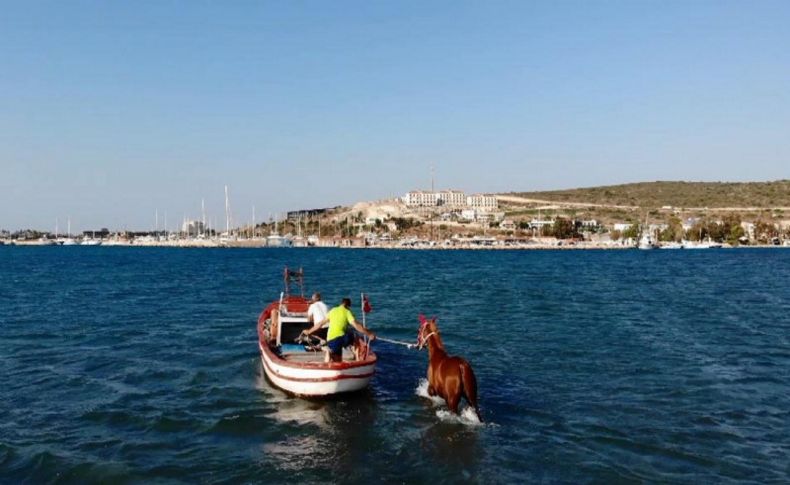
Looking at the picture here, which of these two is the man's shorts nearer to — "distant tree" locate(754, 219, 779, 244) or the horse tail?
the horse tail

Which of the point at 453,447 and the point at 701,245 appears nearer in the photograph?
the point at 453,447

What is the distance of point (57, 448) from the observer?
1384 centimetres

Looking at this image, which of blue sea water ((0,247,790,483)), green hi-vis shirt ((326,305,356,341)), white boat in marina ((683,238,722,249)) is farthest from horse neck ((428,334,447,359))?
white boat in marina ((683,238,722,249))

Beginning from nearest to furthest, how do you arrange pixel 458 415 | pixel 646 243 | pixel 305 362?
pixel 458 415 < pixel 305 362 < pixel 646 243

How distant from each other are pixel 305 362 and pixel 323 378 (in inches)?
54.0

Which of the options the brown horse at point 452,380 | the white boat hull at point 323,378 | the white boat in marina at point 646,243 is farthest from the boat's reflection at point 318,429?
the white boat in marina at point 646,243

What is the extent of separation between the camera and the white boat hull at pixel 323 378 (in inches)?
658

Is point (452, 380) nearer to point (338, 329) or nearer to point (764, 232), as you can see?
point (338, 329)

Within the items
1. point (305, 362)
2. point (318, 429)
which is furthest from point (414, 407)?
point (305, 362)

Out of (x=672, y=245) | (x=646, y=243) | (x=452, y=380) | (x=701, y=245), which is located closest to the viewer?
(x=452, y=380)

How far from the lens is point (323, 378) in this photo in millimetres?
16750

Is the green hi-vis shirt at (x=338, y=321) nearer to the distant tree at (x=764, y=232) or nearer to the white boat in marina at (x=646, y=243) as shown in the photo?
the white boat in marina at (x=646, y=243)

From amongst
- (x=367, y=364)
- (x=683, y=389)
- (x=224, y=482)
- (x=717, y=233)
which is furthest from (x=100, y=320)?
(x=717, y=233)

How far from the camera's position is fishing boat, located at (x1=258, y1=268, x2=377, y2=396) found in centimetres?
1677
